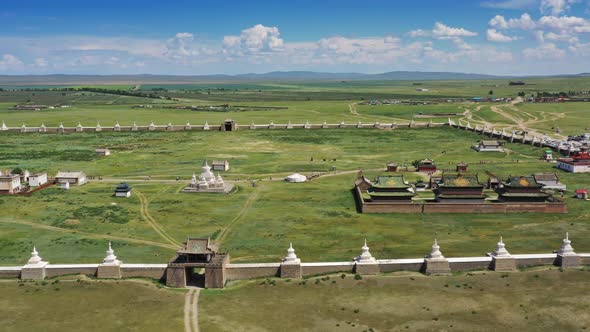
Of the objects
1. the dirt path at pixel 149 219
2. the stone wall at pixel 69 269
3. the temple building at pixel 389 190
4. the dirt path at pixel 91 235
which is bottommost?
the dirt path at pixel 91 235

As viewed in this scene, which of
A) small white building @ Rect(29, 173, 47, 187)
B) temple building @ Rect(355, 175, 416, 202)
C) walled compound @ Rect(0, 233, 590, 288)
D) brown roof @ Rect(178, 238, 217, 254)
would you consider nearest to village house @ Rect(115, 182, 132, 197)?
small white building @ Rect(29, 173, 47, 187)

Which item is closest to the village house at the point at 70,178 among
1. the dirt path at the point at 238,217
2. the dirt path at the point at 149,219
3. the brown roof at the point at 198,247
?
the dirt path at the point at 149,219

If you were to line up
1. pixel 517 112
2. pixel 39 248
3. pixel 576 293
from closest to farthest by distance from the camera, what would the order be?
pixel 576 293
pixel 39 248
pixel 517 112

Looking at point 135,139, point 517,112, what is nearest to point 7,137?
point 135,139

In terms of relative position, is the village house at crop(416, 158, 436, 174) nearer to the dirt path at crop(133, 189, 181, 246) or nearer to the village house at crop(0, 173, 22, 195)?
the dirt path at crop(133, 189, 181, 246)

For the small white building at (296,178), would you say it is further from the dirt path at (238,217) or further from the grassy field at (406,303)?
the grassy field at (406,303)

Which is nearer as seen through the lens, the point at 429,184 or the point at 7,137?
the point at 429,184

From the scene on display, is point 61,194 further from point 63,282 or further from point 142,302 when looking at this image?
point 142,302
